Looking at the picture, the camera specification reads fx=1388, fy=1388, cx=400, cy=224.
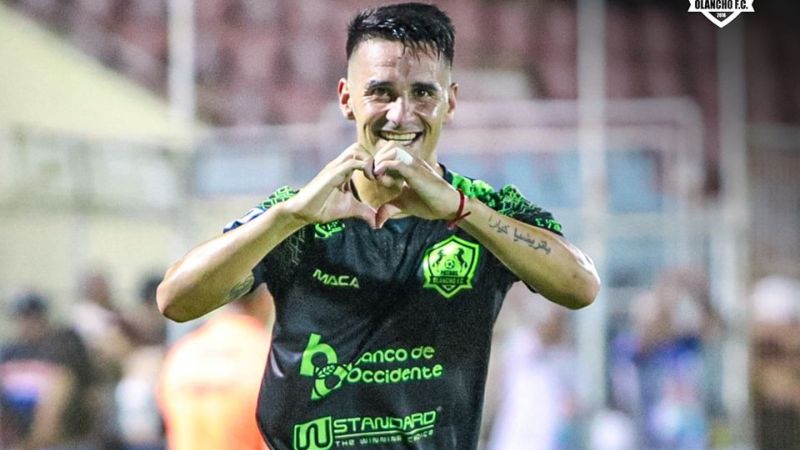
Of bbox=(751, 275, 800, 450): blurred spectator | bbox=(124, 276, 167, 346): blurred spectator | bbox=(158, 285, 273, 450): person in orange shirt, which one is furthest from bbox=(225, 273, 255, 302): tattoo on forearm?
bbox=(751, 275, 800, 450): blurred spectator

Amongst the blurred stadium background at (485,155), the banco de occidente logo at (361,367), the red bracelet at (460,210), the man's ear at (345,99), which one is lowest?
the banco de occidente logo at (361,367)

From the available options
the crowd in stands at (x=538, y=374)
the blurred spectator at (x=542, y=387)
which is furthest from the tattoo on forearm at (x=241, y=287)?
the blurred spectator at (x=542, y=387)

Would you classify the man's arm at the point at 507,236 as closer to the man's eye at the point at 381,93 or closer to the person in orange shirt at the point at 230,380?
the man's eye at the point at 381,93

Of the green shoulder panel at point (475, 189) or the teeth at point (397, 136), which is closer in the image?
the teeth at point (397, 136)

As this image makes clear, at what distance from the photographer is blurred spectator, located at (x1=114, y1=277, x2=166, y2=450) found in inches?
297

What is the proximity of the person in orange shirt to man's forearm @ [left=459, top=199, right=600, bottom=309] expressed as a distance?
2.65 meters

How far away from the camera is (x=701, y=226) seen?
294 inches

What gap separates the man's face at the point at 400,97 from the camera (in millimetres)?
2941

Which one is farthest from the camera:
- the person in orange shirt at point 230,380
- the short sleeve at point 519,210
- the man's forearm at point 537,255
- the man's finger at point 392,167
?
the person in orange shirt at point 230,380

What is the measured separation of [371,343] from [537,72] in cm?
691

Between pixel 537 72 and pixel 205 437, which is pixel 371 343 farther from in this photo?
pixel 537 72

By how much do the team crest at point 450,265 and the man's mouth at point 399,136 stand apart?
27 centimetres

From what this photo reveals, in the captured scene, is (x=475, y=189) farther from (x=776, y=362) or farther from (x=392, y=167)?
(x=776, y=362)

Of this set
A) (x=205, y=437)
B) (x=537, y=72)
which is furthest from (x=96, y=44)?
(x=205, y=437)
